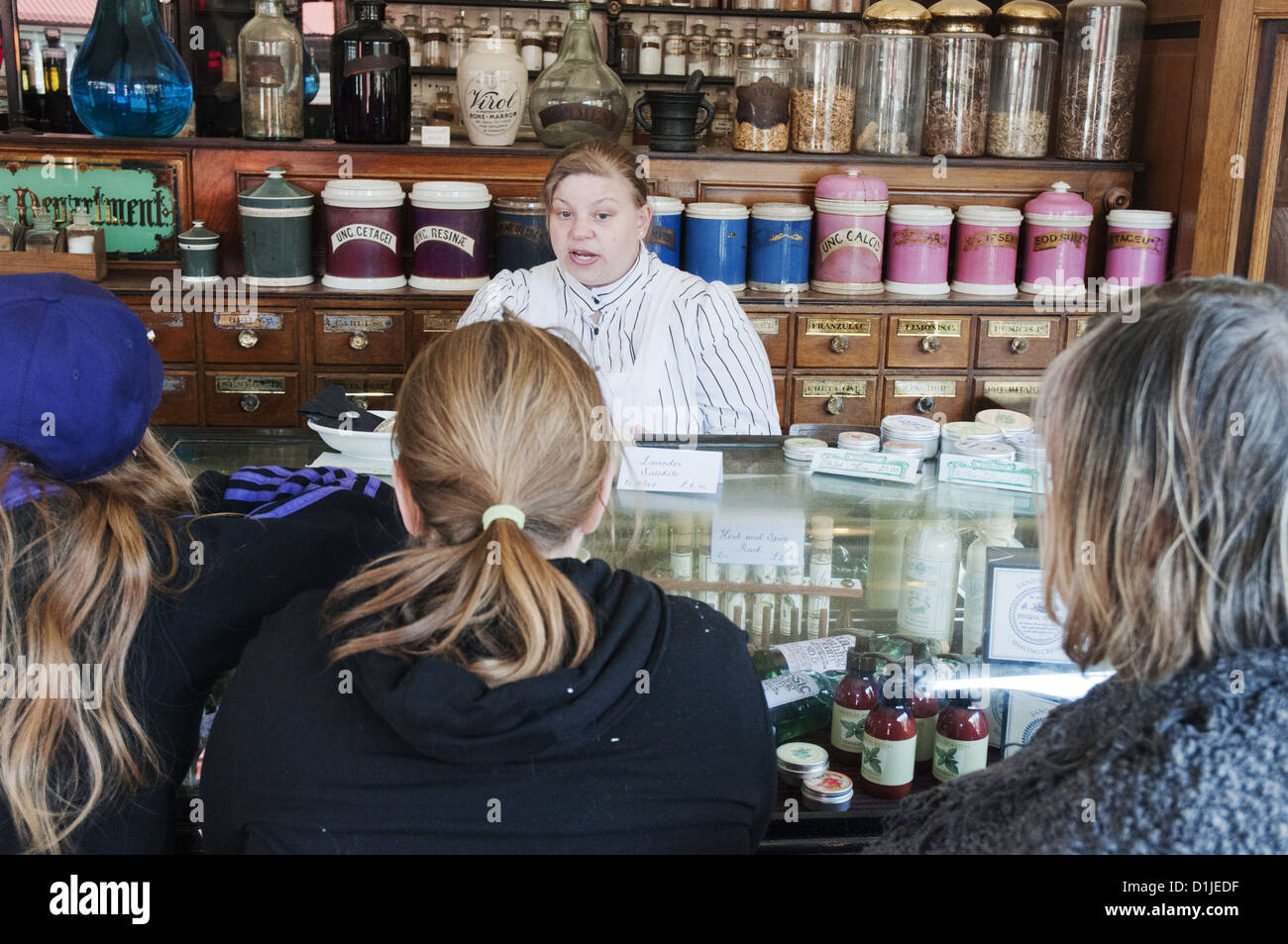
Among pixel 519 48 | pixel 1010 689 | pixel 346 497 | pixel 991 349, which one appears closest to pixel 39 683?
pixel 346 497

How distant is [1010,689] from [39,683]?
1068mm

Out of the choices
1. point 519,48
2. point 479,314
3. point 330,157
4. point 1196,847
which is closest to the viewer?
point 1196,847

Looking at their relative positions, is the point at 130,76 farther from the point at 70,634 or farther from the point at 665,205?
the point at 70,634

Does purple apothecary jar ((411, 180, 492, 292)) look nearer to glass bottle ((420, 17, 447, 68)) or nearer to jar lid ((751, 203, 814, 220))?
jar lid ((751, 203, 814, 220))

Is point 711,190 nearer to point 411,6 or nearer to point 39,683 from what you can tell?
point 411,6

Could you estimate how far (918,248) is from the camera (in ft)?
11.7

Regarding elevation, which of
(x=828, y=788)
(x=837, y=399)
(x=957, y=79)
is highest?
(x=957, y=79)

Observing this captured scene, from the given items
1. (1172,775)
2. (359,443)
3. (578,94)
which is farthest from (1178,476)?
(578,94)

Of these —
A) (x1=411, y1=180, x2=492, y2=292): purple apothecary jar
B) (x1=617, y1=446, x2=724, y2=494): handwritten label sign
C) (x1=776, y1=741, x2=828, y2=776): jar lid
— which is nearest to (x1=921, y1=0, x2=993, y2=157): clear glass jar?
(x1=411, y1=180, x2=492, y2=292): purple apothecary jar

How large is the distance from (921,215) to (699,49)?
6.87 feet

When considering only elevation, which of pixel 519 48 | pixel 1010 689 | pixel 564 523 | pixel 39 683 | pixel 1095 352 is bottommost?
pixel 1010 689

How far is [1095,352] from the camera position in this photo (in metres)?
0.92

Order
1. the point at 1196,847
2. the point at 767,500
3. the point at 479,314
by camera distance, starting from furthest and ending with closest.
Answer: the point at 479,314
the point at 767,500
the point at 1196,847

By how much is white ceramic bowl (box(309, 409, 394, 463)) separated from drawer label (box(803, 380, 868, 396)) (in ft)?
5.72
